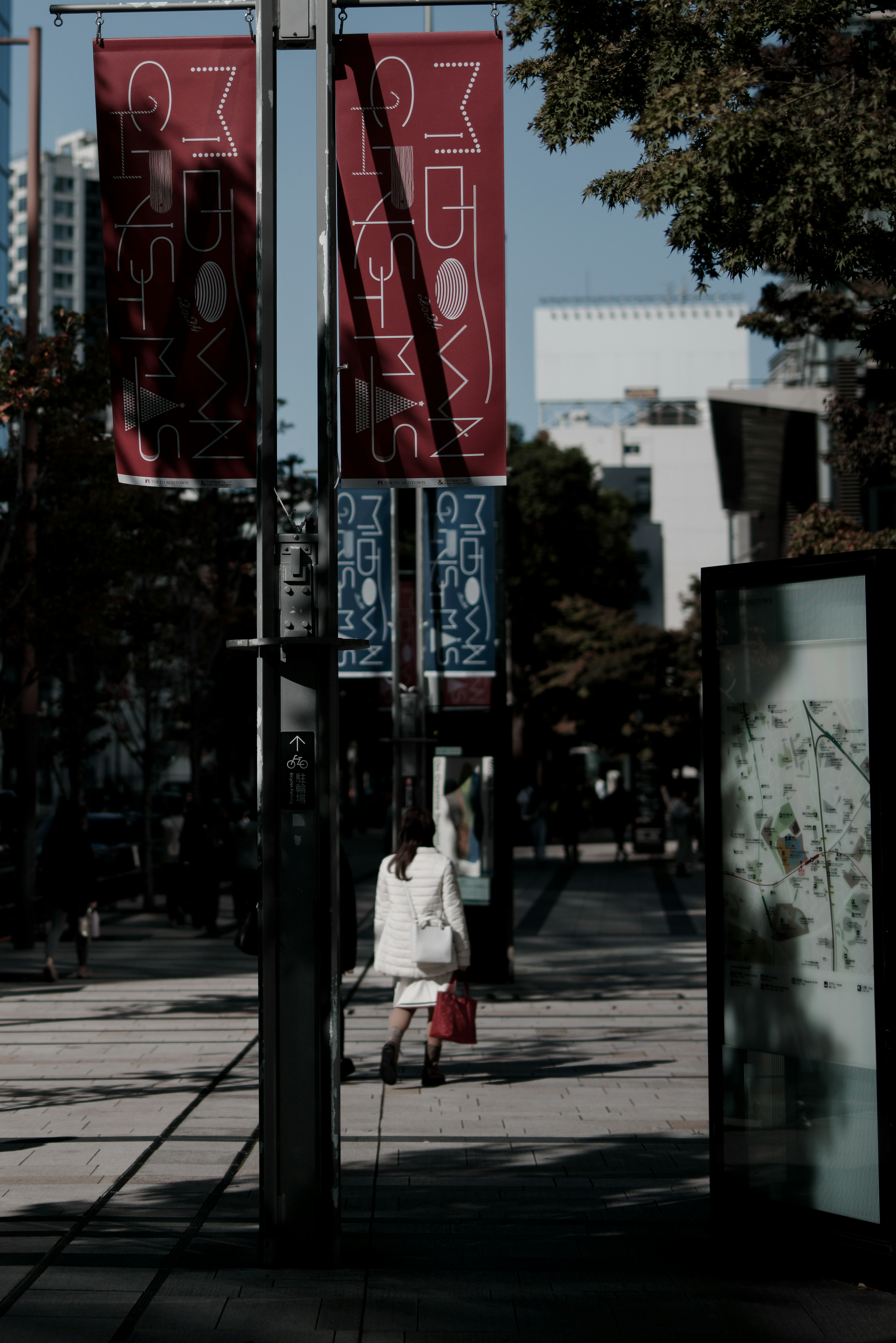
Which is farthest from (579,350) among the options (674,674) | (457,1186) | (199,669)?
(457,1186)

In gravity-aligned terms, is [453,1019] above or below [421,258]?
below

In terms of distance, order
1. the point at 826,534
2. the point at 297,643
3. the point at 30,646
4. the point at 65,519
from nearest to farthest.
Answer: the point at 297,643
the point at 826,534
the point at 65,519
the point at 30,646

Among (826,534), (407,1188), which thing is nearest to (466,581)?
(826,534)

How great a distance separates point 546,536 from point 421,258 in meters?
37.1

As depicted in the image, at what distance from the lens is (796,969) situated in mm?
5828

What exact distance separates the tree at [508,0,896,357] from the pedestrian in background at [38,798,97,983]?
30.7 ft

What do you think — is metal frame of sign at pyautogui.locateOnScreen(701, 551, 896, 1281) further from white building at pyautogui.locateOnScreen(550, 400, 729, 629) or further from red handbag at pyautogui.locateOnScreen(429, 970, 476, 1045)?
white building at pyautogui.locateOnScreen(550, 400, 729, 629)

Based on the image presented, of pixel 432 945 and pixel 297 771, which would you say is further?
pixel 432 945

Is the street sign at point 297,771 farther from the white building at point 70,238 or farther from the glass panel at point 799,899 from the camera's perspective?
the white building at point 70,238

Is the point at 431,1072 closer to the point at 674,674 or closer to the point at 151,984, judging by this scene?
the point at 151,984

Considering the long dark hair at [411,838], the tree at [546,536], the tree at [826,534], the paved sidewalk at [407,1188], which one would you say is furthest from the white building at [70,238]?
the long dark hair at [411,838]

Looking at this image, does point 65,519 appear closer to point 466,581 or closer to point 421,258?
point 466,581

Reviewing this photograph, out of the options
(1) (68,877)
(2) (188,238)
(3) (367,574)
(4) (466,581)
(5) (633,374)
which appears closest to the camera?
(2) (188,238)

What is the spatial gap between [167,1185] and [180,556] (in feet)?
58.1
